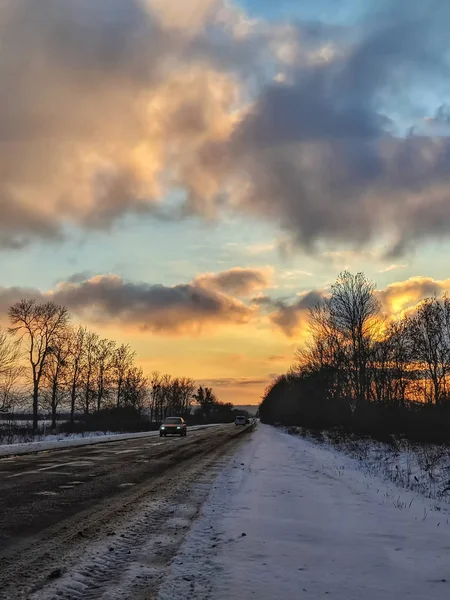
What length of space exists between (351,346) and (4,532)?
156 feet

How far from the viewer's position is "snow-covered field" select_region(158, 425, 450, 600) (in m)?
4.64

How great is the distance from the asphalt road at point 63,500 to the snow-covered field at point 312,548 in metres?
1.43

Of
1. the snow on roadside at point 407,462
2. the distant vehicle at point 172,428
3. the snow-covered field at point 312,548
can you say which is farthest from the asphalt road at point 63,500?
the distant vehicle at point 172,428

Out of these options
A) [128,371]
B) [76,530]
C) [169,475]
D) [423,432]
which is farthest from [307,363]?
[76,530]

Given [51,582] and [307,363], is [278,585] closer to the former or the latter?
[51,582]

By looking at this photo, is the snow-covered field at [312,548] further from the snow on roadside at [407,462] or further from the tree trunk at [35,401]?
the tree trunk at [35,401]

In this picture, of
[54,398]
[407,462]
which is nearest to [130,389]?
[54,398]

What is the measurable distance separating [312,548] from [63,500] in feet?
17.4

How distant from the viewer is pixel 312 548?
613 centimetres

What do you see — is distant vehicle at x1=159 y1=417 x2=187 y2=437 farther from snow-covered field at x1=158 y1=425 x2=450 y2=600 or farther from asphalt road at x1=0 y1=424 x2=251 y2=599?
snow-covered field at x1=158 y1=425 x2=450 y2=600

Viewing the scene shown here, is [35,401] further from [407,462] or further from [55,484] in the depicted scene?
[55,484]

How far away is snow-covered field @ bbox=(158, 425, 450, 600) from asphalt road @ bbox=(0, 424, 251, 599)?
143 cm

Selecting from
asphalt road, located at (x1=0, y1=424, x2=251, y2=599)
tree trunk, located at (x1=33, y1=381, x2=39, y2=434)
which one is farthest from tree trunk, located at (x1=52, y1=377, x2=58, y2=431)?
asphalt road, located at (x1=0, y1=424, x2=251, y2=599)

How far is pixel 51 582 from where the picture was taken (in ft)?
15.5
